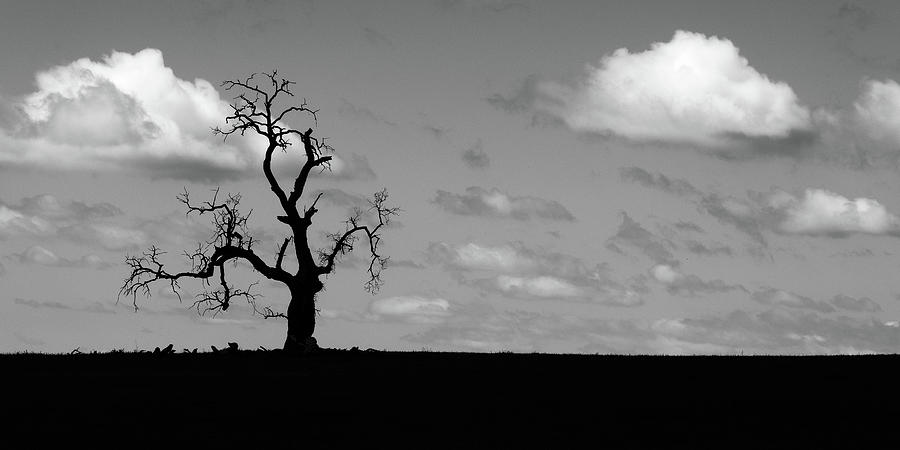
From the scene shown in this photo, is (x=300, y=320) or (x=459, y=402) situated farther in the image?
(x=300, y=320)

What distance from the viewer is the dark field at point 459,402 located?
23.9 metres

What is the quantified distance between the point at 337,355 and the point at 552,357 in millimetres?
9007

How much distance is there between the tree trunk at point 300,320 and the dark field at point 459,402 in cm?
404

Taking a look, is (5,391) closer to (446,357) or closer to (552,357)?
(446,357)

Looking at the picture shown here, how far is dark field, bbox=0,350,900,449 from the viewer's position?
78.4ft

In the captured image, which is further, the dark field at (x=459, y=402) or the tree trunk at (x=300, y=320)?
the tree trunk at (x=300, y=320)

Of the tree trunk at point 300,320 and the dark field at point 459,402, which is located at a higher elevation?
the tree trunk at point 300,320

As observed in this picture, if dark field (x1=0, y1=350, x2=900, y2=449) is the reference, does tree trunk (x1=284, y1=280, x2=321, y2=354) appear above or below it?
above

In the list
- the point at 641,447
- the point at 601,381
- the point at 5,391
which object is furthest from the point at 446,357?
the point at 641,447

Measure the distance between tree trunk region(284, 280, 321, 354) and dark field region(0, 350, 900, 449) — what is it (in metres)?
4.04

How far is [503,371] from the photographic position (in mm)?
38438

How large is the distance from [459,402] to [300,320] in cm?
1965

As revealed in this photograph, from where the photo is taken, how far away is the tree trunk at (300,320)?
4784 cm

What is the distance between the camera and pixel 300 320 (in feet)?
157
